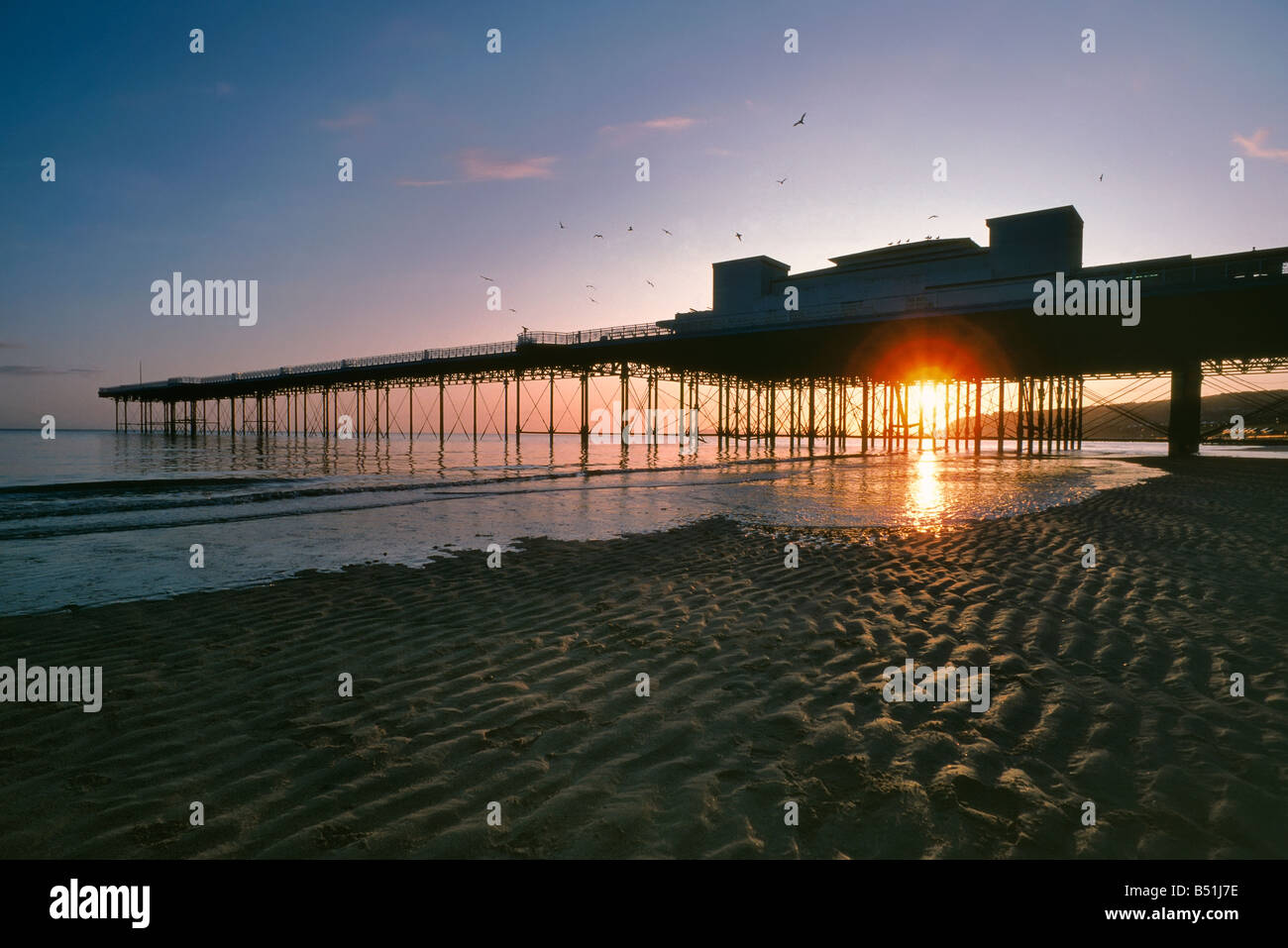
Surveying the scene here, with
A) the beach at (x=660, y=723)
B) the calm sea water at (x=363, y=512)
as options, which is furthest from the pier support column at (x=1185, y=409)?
the beach at (x=660, y=723)

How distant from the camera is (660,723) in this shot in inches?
155

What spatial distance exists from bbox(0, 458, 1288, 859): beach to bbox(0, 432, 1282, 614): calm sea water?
7.52 ft

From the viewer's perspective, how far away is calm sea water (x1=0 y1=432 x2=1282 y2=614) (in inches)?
348

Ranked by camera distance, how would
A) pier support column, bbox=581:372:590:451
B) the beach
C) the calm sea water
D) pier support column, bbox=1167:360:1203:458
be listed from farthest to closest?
pier support column, bbox=581:372:590:451 → pier support column, bbox=1167:360:1203:458 → the calm sea water → the beach

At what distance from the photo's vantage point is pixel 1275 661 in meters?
4.82

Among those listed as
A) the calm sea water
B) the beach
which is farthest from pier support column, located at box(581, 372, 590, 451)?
the beach

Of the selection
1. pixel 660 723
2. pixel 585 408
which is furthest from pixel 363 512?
pixel 585 408

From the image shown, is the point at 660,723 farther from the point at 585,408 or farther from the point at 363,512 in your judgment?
the point at 585,408

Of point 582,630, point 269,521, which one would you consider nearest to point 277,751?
point 582,630

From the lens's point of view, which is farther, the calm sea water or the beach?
the calm sea water

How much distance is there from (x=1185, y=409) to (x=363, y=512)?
48.1 meters

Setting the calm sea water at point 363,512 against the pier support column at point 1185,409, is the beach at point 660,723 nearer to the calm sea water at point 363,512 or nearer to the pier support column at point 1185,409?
the calm sea water at point 363,512

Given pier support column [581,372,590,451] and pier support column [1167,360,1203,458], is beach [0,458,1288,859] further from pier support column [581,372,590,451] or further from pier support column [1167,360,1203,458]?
pier support column [581,372,590,451]
